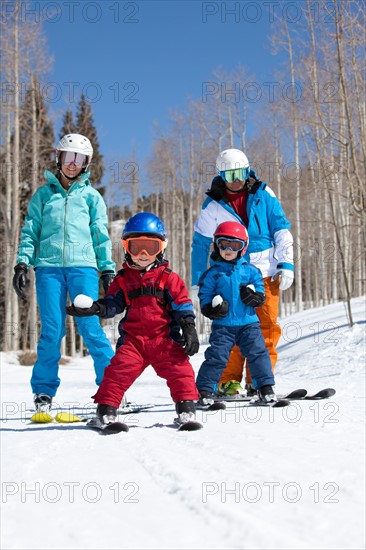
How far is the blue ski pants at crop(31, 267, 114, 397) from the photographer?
3994 millimetres

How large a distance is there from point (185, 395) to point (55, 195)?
1959mm

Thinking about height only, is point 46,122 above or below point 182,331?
above

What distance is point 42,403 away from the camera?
391cm

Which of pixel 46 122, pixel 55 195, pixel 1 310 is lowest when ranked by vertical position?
pixel 1 310

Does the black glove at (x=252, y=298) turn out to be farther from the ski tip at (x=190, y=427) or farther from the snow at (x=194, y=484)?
the ski tip at (x=190, y=427)

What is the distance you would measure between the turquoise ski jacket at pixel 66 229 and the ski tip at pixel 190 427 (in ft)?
5.10

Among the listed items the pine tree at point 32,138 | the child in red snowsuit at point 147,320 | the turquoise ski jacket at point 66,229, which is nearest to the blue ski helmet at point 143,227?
the child in red snowsuit at point 147,320

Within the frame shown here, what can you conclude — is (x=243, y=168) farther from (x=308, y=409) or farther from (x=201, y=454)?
(x=201, y=454)

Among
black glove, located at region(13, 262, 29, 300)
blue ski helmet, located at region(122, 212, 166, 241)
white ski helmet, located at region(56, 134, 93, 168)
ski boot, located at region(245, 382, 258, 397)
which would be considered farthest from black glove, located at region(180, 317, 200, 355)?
white ski helmet, located at region(56, 134, 93, 168)

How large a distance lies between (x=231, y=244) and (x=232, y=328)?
0.63 meters

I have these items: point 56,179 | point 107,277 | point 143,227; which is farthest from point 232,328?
point 56,179

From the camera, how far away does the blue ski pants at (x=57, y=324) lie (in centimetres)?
399

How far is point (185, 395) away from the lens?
3.26 metres

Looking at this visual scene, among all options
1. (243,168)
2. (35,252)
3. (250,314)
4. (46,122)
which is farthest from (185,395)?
(46,122)
